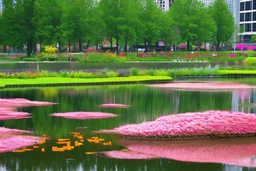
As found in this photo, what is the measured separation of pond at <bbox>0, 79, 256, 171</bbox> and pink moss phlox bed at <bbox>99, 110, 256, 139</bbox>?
0.62m

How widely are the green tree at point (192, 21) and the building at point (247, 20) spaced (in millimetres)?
53772

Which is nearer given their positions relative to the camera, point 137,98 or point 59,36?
point 137,98

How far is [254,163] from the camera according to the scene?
59.1 feet

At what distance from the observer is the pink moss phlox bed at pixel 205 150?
61.3ft

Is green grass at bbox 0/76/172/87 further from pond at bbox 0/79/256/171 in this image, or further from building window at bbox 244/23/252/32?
building window at bbox 244/23/252/32

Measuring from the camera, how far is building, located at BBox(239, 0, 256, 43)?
565ft

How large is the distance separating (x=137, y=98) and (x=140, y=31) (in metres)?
79.7

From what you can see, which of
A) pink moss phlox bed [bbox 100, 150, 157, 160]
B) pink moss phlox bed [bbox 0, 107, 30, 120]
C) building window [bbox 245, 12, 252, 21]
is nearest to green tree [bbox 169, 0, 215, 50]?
building window [bbox 245, 12, 252, 21]

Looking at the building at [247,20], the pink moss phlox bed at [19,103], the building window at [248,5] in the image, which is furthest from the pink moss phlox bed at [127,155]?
the building window at [248,5]

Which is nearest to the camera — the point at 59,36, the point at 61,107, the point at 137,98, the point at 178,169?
the point at 178,169

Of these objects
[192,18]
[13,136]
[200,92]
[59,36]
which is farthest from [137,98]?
[192,18]

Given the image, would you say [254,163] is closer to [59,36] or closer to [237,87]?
[237,87]

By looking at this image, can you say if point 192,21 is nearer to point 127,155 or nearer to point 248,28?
point 248,28

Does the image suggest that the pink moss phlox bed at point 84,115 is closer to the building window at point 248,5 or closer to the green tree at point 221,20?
the green tree at point 221,20
